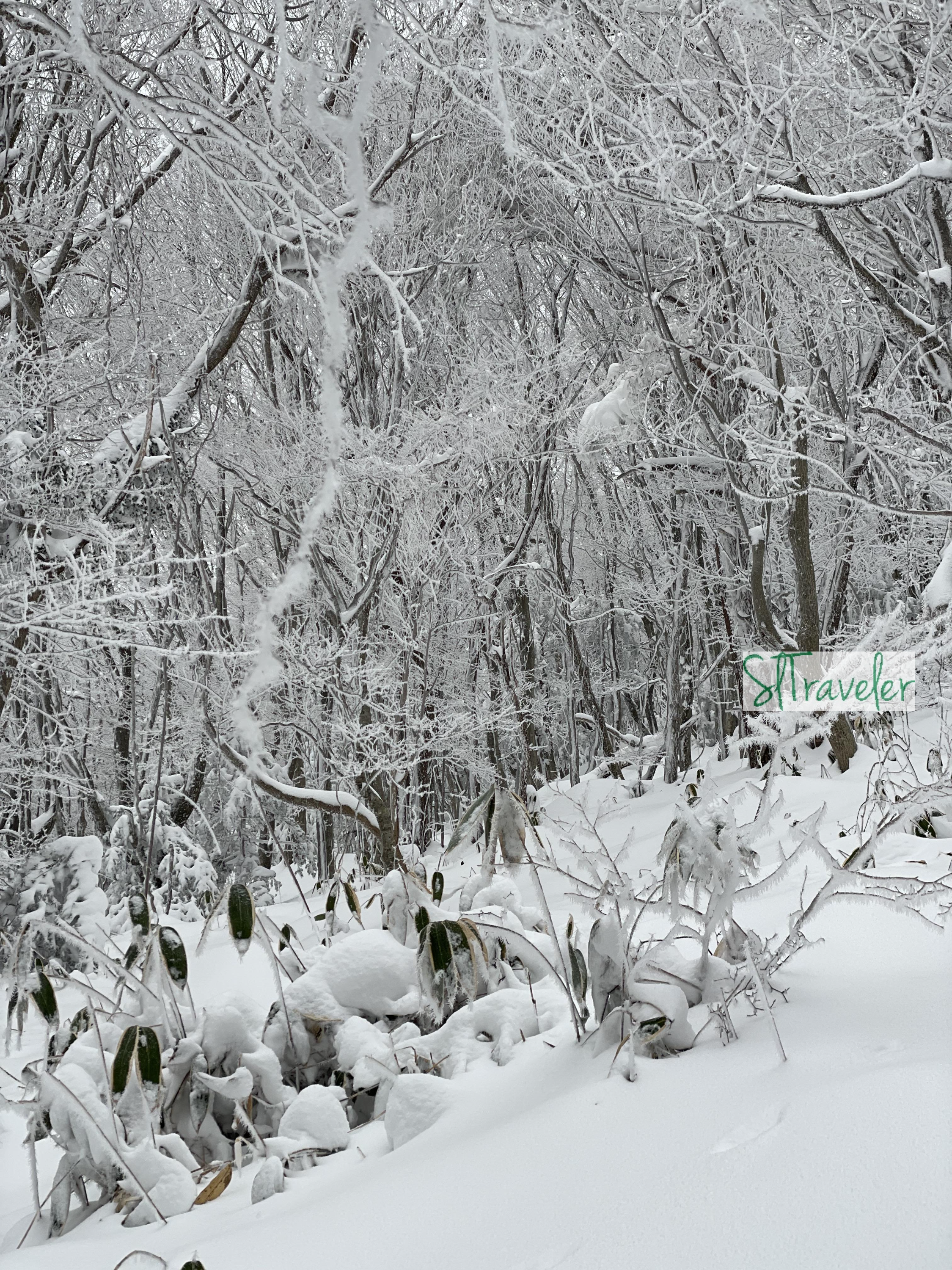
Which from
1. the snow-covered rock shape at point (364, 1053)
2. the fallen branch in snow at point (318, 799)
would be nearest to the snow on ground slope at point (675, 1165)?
the snow-covered rock shape at point (364, 1053)

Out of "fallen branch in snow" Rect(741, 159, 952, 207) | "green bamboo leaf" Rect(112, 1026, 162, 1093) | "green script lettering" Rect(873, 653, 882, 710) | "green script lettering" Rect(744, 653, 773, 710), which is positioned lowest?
"green bamboo leaf" Rect(112, 1026, 162, 1093)

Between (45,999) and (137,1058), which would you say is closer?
(137,1058)

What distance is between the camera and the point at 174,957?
7.48 feet

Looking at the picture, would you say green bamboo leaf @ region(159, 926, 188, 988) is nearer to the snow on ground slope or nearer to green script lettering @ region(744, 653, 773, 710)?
the snow on ground slope

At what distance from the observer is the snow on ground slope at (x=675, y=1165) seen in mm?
967

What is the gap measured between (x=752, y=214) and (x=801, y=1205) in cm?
440

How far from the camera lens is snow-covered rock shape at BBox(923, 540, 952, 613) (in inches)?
121

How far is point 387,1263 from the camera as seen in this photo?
116 cm

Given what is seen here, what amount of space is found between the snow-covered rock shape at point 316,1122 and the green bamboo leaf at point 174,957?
1.60ft

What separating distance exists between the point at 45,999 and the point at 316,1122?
0.80 m

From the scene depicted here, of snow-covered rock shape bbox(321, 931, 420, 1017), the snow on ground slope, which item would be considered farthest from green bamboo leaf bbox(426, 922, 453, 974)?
snow-covered rock shape bbox(321, 931, 420, 1017)

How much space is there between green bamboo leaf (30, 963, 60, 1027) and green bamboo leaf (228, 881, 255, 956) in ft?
1.46

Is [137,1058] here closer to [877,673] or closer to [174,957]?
[174,957]

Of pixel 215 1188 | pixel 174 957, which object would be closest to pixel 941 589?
pixel 174 957
